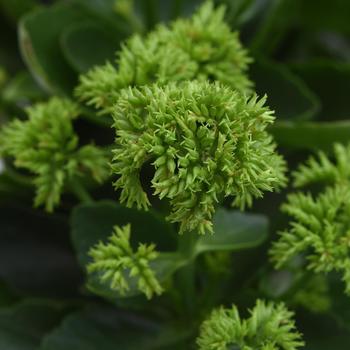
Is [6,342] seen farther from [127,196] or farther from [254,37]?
[254,37]

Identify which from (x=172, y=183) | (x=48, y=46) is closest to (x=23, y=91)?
(x=48, y=46)

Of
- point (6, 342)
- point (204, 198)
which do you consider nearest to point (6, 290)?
point (6, 342)

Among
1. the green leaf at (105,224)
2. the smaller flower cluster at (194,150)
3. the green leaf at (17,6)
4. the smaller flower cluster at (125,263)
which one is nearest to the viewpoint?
the smaller flower cluster at (194,150)

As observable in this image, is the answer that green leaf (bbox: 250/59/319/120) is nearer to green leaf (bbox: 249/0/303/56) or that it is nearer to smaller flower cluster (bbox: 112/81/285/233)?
green leaf (bbox: 249/0/303/56)

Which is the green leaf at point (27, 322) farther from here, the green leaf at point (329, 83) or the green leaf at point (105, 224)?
the green leaf at point (329, 83)

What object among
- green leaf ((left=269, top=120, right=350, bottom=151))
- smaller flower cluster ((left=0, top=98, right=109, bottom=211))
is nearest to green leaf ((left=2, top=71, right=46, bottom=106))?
smaller flower cluster ((left=0, top=98, right=109, bottom=211))

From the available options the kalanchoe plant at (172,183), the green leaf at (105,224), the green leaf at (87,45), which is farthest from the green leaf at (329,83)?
the green leaf at (105,224)

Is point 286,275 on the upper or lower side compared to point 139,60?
lower

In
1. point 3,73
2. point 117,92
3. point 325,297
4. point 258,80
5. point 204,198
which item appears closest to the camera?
point 204,198
